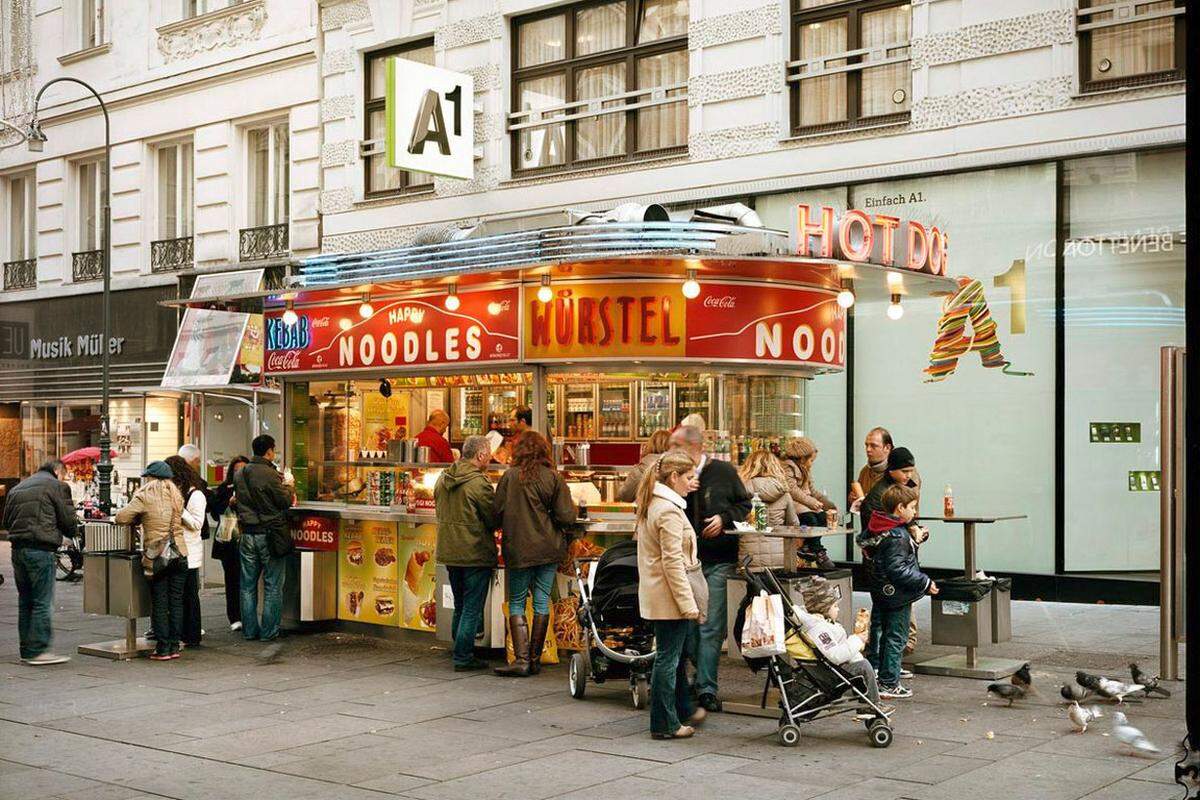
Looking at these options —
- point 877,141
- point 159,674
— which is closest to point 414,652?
point 159,674

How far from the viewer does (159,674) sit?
11.6 metres

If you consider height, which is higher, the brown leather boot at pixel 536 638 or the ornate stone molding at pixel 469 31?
the ornate stone molding at pixel 469 31

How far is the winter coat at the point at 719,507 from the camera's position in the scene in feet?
31.9

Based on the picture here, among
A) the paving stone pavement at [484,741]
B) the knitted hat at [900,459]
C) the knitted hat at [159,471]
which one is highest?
the knitted hat at [900,459]

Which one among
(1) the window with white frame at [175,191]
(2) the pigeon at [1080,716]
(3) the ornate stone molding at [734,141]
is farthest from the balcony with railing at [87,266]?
(2) the pigeon at [1080,716]

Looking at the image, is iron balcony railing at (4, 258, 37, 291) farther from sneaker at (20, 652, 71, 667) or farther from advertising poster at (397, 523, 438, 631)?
advertising poster at (397, 523, 438, 631)

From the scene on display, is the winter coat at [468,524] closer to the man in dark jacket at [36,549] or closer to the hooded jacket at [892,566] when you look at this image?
the hooded jacket at [892,566]

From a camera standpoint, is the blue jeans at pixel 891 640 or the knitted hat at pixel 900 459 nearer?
the blue jeans at pixel 891 640

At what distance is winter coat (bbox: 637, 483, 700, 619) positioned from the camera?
853 cm

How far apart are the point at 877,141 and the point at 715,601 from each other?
8052 mm

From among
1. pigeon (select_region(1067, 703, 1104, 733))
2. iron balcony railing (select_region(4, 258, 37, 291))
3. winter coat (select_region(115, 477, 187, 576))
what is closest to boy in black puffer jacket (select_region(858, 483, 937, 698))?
pigeon (select_region(1067, 703, 1104, 733))

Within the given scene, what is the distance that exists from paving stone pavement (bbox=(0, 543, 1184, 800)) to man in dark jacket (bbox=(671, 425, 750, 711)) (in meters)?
0.38

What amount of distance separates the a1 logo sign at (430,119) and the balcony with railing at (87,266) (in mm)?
10144

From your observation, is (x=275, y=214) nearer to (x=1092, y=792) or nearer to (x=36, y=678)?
(x=36, y=678)
